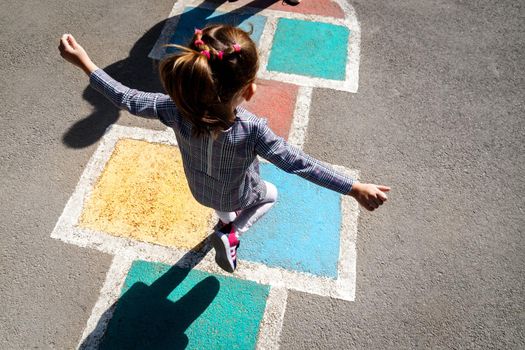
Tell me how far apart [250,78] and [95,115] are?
9.19ft

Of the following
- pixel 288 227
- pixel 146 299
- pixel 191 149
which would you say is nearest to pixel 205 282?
pixel 146 299

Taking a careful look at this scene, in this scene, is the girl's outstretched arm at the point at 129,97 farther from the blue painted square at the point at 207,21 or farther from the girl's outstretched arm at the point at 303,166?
the blue painted square at the point at 207,21

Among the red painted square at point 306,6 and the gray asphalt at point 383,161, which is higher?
the red painted square at point 306,6

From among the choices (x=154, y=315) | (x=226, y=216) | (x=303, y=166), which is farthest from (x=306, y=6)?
(x=154, y=315)

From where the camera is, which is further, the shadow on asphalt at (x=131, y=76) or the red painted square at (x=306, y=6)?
the red painted square at (x=306, y=6)

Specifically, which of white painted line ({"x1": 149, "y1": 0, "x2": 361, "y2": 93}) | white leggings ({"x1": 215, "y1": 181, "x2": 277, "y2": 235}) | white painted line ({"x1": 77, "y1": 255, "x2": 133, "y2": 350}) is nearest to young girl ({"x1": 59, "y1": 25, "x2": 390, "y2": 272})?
white leggings ({"x1": 215, "y1": 181, "x2": 277, "y2": 235})

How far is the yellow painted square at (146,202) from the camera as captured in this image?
11.1 ft

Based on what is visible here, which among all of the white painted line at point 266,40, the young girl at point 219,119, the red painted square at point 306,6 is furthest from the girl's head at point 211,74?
the red painted square at point 306,6

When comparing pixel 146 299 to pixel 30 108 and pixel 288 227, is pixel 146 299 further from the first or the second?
pixel 30 108

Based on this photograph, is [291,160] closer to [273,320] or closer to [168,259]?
[273,320]

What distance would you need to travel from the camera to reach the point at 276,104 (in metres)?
4.21

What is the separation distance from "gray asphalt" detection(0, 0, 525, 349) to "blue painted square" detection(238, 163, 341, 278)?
25 centimetres

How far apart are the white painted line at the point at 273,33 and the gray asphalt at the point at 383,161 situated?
0.13 meters

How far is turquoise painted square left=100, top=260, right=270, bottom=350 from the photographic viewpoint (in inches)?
115
